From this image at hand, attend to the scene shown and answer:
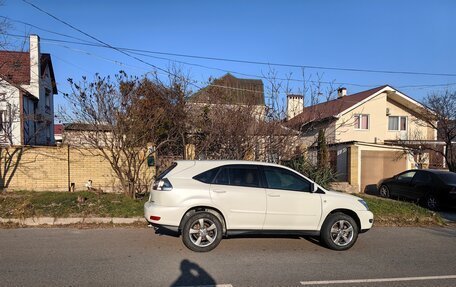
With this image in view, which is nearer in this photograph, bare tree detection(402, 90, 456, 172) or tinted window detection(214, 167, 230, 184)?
tinted window detection(214, 167, 230, 184)

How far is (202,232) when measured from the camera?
678cm

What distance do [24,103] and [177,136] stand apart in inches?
592

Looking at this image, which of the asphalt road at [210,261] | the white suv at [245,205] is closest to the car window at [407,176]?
the asphalt road at [210,261]

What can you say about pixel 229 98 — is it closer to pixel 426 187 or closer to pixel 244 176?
pixel 244 176

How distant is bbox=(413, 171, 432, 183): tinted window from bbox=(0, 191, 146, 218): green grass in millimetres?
10834

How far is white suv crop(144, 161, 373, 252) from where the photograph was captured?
675 centimetres

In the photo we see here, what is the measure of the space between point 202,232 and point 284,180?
6.22 feet

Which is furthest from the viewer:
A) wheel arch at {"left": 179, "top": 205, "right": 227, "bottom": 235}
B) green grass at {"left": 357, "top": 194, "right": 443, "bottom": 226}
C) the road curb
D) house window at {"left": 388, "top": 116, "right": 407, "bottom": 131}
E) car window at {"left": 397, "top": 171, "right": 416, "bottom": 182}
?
house window at {"left": 388, "top": 116, "right": 407, "bottom": 131}

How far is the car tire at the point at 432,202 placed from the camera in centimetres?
1370

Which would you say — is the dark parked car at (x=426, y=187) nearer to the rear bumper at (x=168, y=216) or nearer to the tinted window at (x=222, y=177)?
the tinted window at (x=222, y=177)

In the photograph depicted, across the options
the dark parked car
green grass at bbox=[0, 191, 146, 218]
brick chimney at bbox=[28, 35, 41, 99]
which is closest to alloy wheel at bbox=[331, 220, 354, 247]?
green grass at bbox=[0, 191, 146, 218]

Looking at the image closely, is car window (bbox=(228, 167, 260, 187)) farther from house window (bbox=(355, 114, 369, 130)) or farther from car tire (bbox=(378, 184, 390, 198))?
house window (bbox=(355, 114, 369, 130))

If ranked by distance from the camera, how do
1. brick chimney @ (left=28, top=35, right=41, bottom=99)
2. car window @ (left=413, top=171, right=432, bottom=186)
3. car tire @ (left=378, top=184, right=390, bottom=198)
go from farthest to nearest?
1. brick chimney @ (left=28, top=35, right=41, bottom=99)
2. car tire @ (left=378, top=184, right=390, bottom=198)
3. car window @ (left=413, top=171, right=432, bottom=186)

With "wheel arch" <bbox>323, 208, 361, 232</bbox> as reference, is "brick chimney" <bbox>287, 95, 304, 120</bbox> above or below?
above
